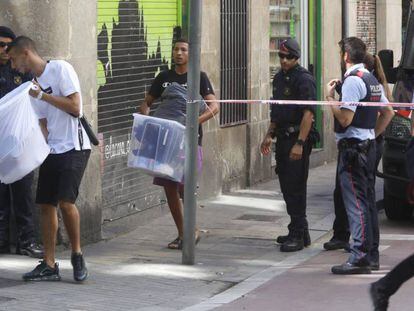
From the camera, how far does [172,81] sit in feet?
33.5

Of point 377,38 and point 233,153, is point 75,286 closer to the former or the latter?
point 233,153

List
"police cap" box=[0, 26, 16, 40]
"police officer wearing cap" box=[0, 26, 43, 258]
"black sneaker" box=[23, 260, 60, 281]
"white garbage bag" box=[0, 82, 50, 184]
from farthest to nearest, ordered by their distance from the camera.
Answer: "police officer wearing cap" box=[0, 26, 43, 258] < "police cap" box=[0, 26, 16, 40] < "black sneaker" box=[23, 260, 60, 281] < "white garbage bag" box=[0, 82, 50, 184]

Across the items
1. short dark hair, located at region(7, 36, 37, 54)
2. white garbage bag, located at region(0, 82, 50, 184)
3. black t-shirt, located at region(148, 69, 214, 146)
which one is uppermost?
short dark hair, located at region(7, 36, 37, 54)

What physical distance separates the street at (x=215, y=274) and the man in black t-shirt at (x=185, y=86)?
1.11ft

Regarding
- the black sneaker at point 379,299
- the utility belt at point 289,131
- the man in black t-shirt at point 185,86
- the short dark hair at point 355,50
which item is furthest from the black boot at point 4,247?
the black sneaker at point 379,299

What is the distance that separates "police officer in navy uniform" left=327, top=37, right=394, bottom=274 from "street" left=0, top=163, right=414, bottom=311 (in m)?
0.24

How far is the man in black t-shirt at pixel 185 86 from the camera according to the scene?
393 inches

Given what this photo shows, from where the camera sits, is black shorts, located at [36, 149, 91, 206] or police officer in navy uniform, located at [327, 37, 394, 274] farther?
police officer in navy uniform, located at [327, 37, 394, 274]

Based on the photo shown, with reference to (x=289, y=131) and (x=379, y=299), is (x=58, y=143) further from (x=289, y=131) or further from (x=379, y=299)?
(x=379, y=299)

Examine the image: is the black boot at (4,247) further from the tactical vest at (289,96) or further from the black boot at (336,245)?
the black boot at (336,245)

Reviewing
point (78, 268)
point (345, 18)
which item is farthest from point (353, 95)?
point (345, 18)

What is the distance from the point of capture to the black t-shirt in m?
10.0

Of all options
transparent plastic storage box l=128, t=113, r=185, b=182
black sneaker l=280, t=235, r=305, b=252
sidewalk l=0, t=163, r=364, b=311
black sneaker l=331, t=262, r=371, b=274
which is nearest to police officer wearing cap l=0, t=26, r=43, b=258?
sidewalk l=0, t=163, r=364, b=311

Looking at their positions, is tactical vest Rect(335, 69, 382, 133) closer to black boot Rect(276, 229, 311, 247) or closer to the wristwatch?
the wristwatch
